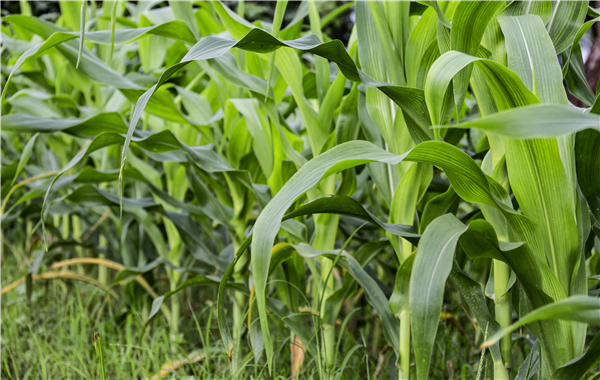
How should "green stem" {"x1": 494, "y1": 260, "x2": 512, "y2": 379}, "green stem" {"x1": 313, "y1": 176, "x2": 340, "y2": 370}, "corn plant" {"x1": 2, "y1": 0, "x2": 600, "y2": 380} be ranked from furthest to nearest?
"green stem" {"x1": 313, "y1": 176, "x2": 340, "y2": 370}
"green stem" {"x1": 494, "y1": 260, "x2": 512, "y2": 379}
"corn plant" {"x1": 2, "y1": 0, "x2": 600, "y2": 380}

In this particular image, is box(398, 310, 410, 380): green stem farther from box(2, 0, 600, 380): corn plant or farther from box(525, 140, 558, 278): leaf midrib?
box(525, 140, 558, 278): leaf midrib

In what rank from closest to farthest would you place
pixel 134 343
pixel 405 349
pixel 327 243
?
pixel 405 349 < pixel 327 243 < pixel 134 343

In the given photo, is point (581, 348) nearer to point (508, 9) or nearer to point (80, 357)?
point (508, 9)

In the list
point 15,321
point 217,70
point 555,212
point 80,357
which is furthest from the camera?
point 15,321

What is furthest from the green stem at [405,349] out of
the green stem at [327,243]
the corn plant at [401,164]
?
the green stem at [327,243]

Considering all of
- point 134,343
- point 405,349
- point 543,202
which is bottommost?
point 134,343

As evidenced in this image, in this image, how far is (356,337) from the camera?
956 millimetres

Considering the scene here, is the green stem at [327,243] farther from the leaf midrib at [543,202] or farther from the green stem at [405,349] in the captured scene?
the leaf midrib at [543,202]

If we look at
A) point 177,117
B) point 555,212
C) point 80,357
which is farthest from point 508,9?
point 80,357

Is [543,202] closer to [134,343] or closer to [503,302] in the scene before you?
[503,302]

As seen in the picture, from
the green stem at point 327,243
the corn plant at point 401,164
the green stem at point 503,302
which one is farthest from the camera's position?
the green stem at point 327,243

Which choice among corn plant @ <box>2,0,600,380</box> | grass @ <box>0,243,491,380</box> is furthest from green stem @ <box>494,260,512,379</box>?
grass @ <box>0,243,491,380</box>

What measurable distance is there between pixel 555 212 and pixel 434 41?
0.21 metres

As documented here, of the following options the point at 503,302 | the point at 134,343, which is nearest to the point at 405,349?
the point at 503,302
